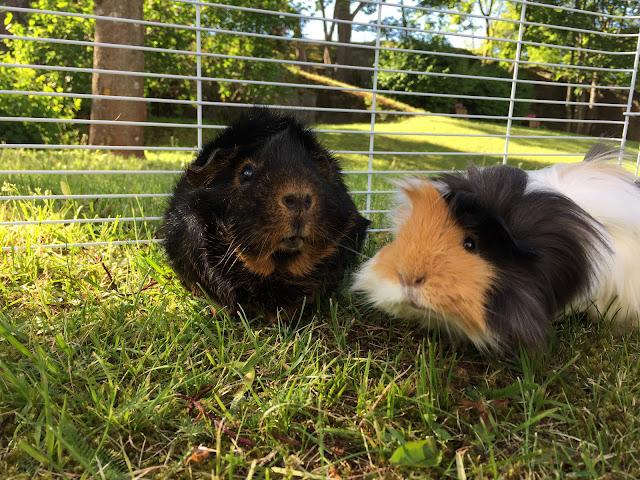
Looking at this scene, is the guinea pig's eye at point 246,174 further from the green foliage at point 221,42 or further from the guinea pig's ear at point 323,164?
the green foliage at point 221,42

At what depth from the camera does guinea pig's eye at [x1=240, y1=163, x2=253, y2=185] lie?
154 cm

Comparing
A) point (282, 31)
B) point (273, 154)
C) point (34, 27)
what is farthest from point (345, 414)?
point (282, 31)

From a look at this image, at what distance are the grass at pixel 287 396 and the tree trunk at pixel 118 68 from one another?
4113 mm

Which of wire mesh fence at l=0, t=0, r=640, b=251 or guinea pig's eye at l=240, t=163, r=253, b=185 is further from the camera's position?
wire mesh fence at l=0, t=0, r=640, b=251

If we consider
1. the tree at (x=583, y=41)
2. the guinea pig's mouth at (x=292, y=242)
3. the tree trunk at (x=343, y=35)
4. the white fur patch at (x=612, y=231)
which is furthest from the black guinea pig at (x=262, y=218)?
the tree trunk at (x=343, y=35)

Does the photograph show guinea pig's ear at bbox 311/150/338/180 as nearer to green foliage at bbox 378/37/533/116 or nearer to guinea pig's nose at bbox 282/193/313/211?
guinea pig's nose at bbox 282/193/313/211

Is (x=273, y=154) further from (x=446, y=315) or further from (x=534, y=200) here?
(x=534, y=200)

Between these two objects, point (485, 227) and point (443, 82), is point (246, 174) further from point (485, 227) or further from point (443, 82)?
point (443, 82)

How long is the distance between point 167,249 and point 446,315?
1.19 meters

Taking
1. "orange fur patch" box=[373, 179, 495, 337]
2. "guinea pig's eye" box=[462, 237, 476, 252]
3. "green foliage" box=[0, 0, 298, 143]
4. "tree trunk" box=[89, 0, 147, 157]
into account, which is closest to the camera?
"orange fur patch" box=[373, 179, 495, 337]

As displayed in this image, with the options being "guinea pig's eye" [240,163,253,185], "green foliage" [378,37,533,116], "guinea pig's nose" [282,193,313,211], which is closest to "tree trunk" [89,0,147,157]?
"guinea pig's eye" [240,163,253,185]

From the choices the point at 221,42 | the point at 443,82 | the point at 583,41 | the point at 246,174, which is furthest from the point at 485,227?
the point at 583,41

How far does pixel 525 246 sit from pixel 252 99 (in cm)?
905

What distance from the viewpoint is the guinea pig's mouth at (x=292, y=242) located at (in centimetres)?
150
